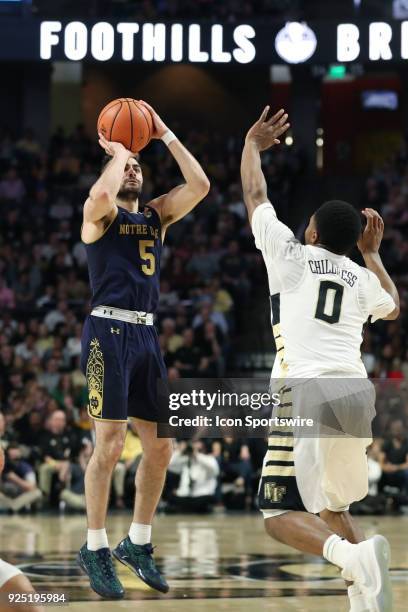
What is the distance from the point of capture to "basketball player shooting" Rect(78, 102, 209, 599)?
252 inches

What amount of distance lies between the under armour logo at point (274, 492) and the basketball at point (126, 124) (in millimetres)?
2156

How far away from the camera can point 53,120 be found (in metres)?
26.1

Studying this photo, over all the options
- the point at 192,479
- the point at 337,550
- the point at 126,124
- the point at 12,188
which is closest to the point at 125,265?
the point at 126,124

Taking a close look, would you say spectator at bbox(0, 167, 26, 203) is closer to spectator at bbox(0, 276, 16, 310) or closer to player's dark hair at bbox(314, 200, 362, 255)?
spectator at bbox(0, 276, 16, 310)

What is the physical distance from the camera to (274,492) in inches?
223

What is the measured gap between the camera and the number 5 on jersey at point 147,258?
21.7 feet

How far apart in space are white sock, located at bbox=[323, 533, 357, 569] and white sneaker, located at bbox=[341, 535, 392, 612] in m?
0.03

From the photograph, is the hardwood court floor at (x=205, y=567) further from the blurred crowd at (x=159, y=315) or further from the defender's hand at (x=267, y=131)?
the defender's hand at (x=267, y=131)

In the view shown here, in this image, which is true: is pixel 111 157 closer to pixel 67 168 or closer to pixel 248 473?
pixel 248 473

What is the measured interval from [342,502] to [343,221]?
4.69ft

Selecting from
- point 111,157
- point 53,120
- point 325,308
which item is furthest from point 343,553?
point 53,120

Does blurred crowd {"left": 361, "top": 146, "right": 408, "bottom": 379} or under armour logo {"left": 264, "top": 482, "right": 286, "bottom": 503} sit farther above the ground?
blurred crowd {"left": 361, "top": 146, "right": 408, "bottom": 379}

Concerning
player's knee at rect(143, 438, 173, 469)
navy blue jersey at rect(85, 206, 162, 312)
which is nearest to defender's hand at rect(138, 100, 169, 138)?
navy blue jersey at rect(85, 206, 162, 312)

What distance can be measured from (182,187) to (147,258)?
1.80ft
